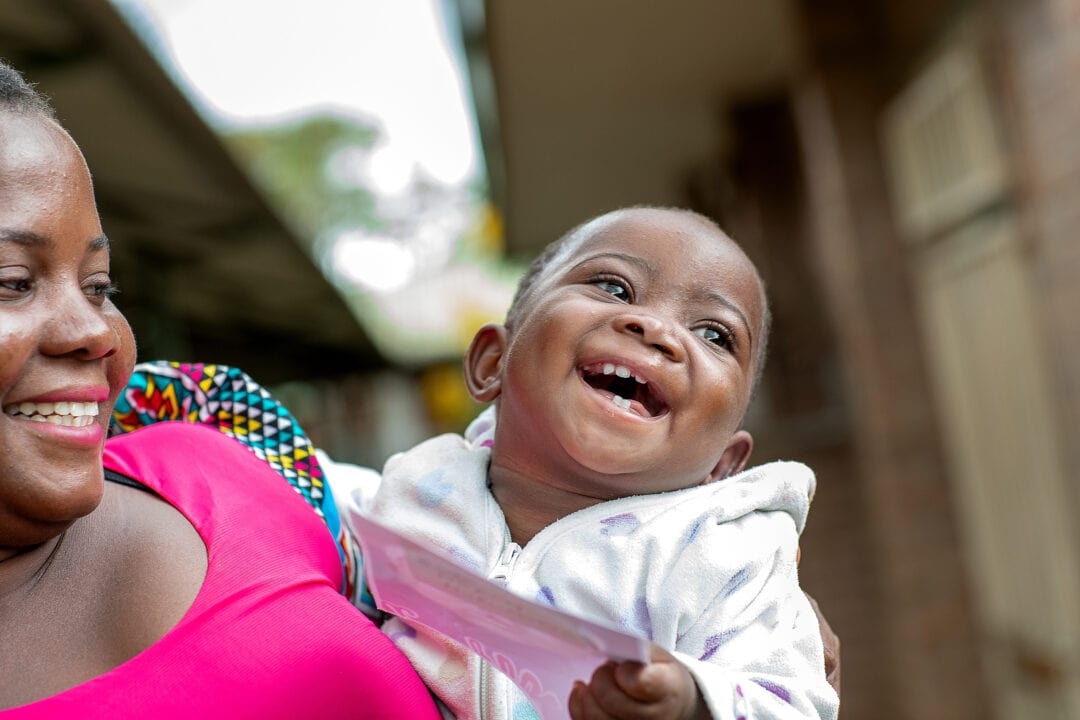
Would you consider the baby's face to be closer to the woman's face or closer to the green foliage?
the woman's face

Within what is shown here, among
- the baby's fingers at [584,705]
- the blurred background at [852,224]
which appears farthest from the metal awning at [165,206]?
the baby's fingers at [584,705]

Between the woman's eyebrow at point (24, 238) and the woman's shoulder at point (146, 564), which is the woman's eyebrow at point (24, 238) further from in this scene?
the woman's shoulder at point (146, 564)

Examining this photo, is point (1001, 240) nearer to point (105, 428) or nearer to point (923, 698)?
point (923, 698)

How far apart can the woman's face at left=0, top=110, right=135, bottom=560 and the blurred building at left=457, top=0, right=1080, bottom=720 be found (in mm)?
3264

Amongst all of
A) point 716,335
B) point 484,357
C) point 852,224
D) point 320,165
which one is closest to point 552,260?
point 484,357

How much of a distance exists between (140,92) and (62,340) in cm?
361

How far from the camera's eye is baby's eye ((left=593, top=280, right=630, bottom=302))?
5.08 ft

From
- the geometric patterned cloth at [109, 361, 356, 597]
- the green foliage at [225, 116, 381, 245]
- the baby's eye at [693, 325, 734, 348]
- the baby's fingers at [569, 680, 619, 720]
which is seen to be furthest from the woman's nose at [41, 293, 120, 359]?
the green foliage at [225, 116, 381, 245]

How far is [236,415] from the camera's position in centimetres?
167

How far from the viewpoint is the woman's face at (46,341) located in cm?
111

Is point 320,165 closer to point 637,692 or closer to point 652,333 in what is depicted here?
point 652,333

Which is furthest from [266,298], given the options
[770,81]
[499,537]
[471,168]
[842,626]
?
[471,168]

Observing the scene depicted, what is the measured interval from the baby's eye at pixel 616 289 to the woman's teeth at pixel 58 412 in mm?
652

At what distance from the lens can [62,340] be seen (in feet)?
3.73
